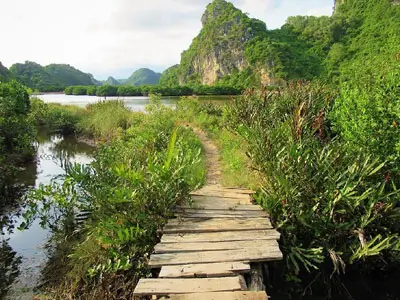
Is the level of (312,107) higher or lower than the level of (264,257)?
higher

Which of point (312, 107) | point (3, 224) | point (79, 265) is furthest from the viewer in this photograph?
point (312, 107)

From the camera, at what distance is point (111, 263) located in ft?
13.2

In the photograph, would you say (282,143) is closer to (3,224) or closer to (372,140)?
(372,140)

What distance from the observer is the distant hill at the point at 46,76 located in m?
66.3

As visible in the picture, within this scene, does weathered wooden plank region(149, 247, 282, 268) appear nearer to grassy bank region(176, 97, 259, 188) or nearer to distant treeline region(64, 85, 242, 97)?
grassy bank region(176, 97, 259, 188)

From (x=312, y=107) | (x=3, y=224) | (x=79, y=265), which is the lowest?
(x=3, y=224)

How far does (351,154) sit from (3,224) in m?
7.18

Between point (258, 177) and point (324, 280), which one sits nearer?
point (324, 280)

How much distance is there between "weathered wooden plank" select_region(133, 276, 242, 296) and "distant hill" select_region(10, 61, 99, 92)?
2361 inches

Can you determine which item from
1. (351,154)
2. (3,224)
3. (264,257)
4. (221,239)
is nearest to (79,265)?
(221,239)

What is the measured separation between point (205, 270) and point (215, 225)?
3.45 ft

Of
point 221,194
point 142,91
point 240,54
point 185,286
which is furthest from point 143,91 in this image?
point 185,286

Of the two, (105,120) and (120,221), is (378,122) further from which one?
(105,120)

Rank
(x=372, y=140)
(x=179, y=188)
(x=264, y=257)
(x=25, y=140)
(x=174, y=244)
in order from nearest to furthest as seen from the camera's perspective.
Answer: (x=264, y=257), (x=174, y=244), (x=179, y=188), (x=372, y=140), (x=25, y=140)
